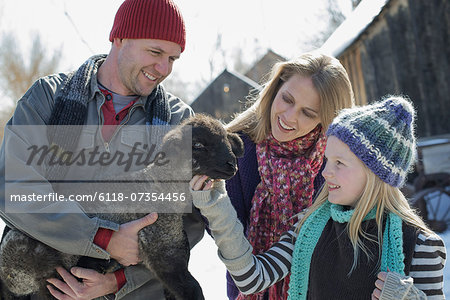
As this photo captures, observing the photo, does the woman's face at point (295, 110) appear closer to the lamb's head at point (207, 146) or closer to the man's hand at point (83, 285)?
the lamb's head at point (207, 146)

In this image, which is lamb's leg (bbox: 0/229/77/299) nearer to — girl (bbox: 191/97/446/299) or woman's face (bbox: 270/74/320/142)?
girl (bbox: 191/97/446/299)

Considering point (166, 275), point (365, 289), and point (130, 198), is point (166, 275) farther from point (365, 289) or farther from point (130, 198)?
point (365, 289)

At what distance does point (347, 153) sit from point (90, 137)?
69.3 inches

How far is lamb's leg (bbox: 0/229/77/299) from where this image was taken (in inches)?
109

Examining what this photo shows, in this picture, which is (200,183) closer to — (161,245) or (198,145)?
(198,145)

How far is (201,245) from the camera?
9.70 meters

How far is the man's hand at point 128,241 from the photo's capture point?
2719 mm

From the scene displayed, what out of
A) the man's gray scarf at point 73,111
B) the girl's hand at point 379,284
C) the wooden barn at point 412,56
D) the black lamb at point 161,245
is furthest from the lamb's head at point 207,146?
the wooden barn at point 412,56

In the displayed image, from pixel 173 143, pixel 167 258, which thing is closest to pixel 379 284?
pixel 167 258

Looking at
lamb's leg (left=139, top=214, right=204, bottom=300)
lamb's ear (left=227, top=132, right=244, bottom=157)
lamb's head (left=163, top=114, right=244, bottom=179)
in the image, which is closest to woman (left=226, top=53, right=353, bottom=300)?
lamb's ear (left=227, top=132, right=244, bottom=157)

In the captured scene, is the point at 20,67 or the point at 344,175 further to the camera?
the point at 20,67

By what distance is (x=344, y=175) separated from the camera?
256 centimetres

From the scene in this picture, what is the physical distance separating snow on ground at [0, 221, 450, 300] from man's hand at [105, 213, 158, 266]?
3.55 metres

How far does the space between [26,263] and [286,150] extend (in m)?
2.04
